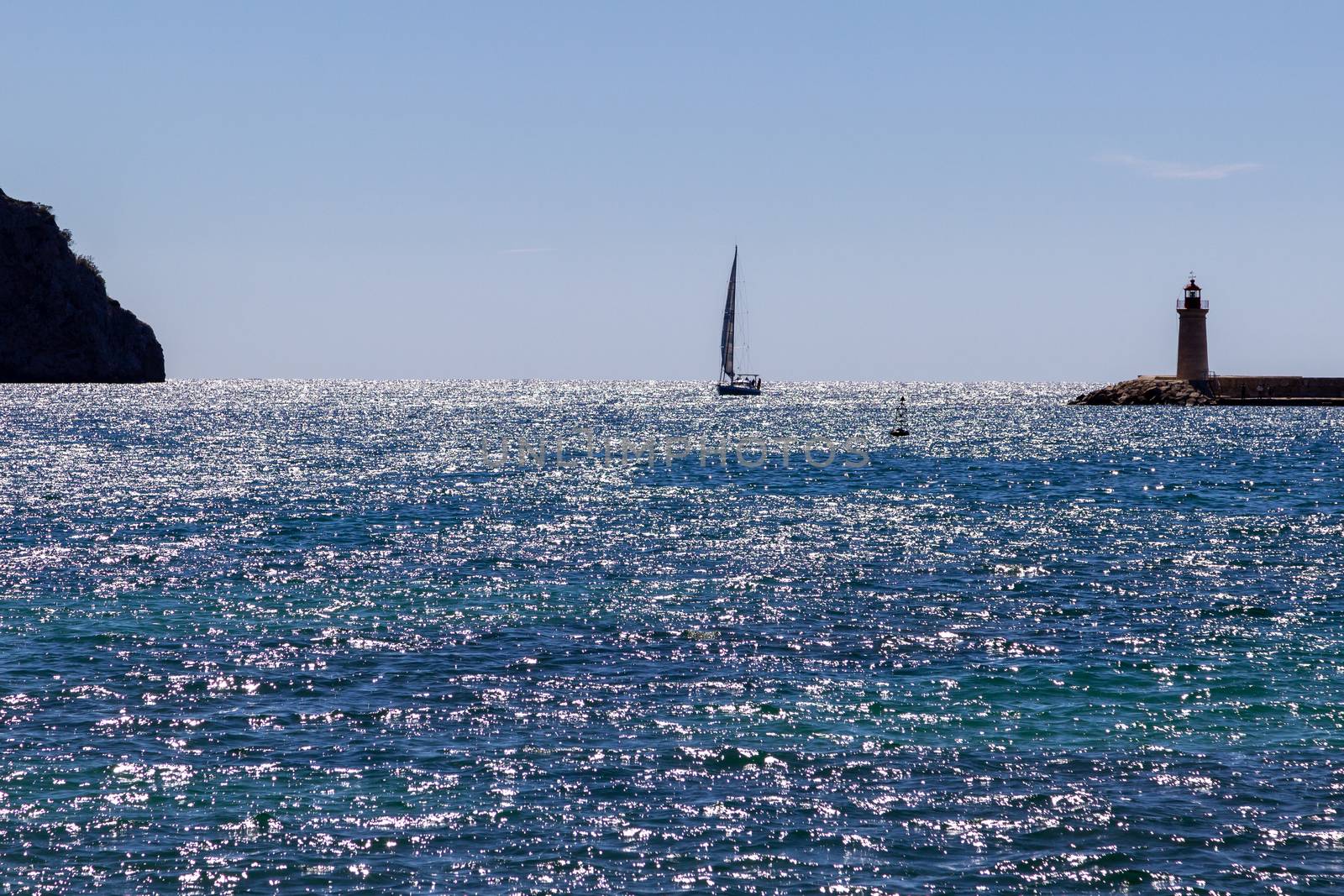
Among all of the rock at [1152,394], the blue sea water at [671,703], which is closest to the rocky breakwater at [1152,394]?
the rock at [1152,394]

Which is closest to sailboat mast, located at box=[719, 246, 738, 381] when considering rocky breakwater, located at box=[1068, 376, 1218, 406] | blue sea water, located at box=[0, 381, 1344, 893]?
rocky breakwater, located at box=[1068, 376, 1218, 406]

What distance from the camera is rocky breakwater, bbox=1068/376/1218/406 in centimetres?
16150

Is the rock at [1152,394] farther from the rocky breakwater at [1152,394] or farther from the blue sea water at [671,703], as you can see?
the blue sea water at [671,703]

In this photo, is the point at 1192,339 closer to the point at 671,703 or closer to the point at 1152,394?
the point at 1152,394

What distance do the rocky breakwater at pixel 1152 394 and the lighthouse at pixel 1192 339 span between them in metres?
1.66

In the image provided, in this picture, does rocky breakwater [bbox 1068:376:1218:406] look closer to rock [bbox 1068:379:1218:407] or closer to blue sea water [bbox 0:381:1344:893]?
rock [bbox 1068:379:1218:407]

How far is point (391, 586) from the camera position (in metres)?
35.5

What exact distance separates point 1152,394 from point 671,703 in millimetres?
160603

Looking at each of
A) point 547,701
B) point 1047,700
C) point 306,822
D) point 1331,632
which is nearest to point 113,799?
point 306,822

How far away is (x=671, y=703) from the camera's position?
22.4m

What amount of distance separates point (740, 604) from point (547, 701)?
34.8 ft

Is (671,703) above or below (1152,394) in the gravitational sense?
below

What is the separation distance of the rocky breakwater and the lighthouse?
5.46 feet

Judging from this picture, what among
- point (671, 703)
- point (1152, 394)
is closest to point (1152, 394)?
point (1152, 394)
